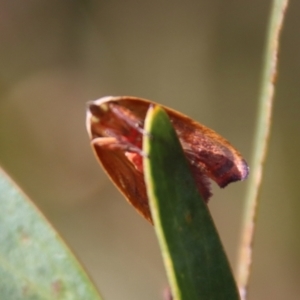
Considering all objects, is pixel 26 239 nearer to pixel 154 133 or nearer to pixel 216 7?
pixel 154 133

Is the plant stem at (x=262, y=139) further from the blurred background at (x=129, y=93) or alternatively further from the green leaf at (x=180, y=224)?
the blurred background at (x=129, y=93)

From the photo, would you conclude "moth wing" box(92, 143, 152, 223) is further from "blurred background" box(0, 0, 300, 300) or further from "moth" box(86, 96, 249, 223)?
"blurred background" box(0, 0, 300, 300)

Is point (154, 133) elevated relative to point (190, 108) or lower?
elevated

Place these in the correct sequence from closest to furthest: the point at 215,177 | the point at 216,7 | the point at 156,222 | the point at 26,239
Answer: the point at 156,222 < the point at 26,239 < the point at 215,177 < the point at 216,7

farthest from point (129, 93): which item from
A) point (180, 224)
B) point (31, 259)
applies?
point (180, 224)

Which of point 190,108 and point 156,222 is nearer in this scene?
point 156,222

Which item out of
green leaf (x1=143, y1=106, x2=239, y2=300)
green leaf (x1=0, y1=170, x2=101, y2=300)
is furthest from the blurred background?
green leaf (x1=143, y1=106, x2=239, y2=300)

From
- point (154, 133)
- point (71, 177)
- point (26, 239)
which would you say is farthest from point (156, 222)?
point (71, 177)

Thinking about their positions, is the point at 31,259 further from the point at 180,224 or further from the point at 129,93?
the point at 129,93
